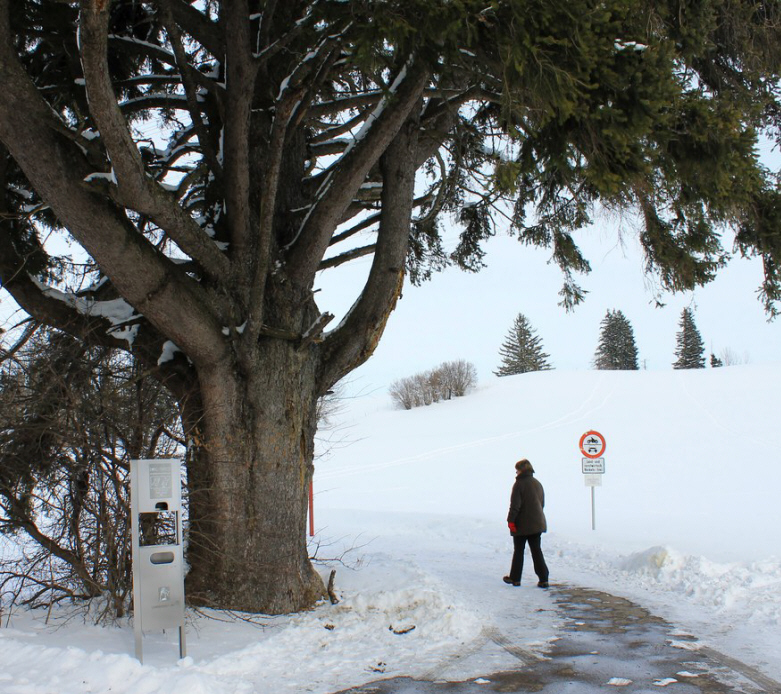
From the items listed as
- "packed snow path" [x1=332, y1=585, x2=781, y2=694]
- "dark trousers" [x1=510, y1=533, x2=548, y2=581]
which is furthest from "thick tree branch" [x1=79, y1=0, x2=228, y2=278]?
"dark trousers" [x1=510, y1=533, x2=548, y2=581]

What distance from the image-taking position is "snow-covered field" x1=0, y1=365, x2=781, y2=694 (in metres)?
5.50

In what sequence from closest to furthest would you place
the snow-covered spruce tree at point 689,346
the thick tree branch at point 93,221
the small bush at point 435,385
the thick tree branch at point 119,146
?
the thick tree branch at point 119,146
the thick tree branch at point 93,221
the small bush at point 435,385
the snow-covered spruce tree at point 689,346

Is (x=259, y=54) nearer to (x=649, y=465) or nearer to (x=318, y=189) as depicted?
(x=318, y=189)

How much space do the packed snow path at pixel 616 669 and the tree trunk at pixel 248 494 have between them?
6.39 feet

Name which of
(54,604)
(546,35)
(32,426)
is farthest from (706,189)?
(54,604)

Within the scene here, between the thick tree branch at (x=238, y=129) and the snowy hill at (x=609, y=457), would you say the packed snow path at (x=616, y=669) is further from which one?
the snowy hill at (x=609, y=457)

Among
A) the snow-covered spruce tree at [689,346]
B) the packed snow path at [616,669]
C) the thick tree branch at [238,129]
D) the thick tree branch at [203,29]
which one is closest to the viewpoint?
the packed snow path at [616,669]

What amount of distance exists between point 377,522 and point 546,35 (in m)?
13.8

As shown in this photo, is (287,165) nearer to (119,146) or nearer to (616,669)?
(119,146)

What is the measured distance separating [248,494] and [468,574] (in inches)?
177

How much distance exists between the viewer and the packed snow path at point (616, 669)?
515cm

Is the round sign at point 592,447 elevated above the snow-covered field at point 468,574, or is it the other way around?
the round sign at point 592,447

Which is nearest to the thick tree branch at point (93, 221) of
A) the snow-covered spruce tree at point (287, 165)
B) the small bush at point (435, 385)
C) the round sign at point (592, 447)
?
the snow-covered spruce tree at point (287, 165)

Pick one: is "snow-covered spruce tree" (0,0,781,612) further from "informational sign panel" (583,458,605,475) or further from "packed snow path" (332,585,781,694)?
"informational sign panel" (583,458,605,475)
